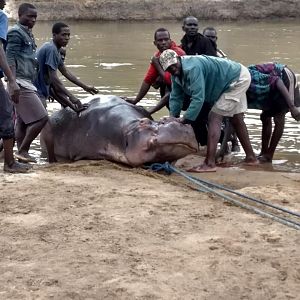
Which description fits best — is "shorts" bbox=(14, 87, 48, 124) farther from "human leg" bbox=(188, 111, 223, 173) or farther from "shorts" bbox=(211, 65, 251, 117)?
"shorts" bbox=(211, 65, 251, 117)

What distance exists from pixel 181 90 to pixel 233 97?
1.73 feet

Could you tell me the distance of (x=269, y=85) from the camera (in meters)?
7.40

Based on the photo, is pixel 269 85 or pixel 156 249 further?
pixel 269 85

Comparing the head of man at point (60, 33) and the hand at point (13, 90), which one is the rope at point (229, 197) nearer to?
the hand at point (13, 90)

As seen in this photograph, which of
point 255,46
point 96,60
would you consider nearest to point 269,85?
point 96,60

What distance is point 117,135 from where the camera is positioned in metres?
7.27

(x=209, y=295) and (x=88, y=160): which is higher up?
(x=209, y=295)

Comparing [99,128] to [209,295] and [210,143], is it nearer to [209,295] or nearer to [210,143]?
[210,143]

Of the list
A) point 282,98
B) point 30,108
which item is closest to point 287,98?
point 282,98

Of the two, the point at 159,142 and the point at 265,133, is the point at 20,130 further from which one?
the point at 265,133

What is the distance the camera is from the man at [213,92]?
6.75 m

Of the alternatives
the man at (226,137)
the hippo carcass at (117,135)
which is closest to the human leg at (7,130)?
the hippo carcass at (117,135)

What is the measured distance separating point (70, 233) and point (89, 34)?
21351mm

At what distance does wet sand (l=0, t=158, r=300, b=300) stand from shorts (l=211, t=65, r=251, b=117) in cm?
129
